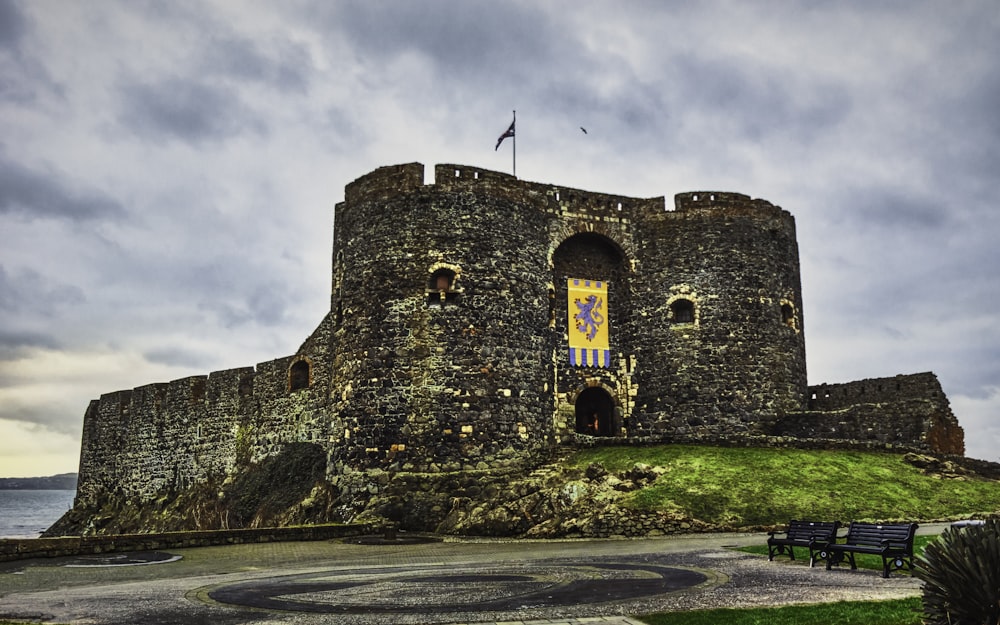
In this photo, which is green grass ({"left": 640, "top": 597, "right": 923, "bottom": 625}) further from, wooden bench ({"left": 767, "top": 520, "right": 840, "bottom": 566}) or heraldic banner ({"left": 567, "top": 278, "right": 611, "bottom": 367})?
heraldic banner ({"left": 567, "top": 278, "right": 611, "bottom": 367})

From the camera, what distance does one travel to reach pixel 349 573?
40.8ft

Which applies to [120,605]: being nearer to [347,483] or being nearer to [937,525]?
[347,483]

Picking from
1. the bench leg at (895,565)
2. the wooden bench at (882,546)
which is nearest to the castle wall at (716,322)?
the wooden bench at (882,546)

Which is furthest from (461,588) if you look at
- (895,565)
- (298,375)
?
(298,375)

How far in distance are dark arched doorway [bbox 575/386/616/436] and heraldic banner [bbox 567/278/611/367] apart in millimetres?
1067

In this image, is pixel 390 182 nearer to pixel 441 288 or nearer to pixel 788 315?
pixel 441 288

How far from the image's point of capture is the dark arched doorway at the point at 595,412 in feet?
88.4

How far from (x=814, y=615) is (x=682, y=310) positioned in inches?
772

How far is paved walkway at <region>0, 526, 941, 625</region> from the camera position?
27.5 ft

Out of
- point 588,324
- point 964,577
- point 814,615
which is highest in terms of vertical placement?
point 588,324

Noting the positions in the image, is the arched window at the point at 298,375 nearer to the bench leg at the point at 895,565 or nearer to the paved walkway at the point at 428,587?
the paved walkway at the point at 428,587

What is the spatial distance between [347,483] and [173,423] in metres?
15.6

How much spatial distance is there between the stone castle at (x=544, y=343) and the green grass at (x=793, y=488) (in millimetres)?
1162

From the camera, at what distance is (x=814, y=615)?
778 cm
